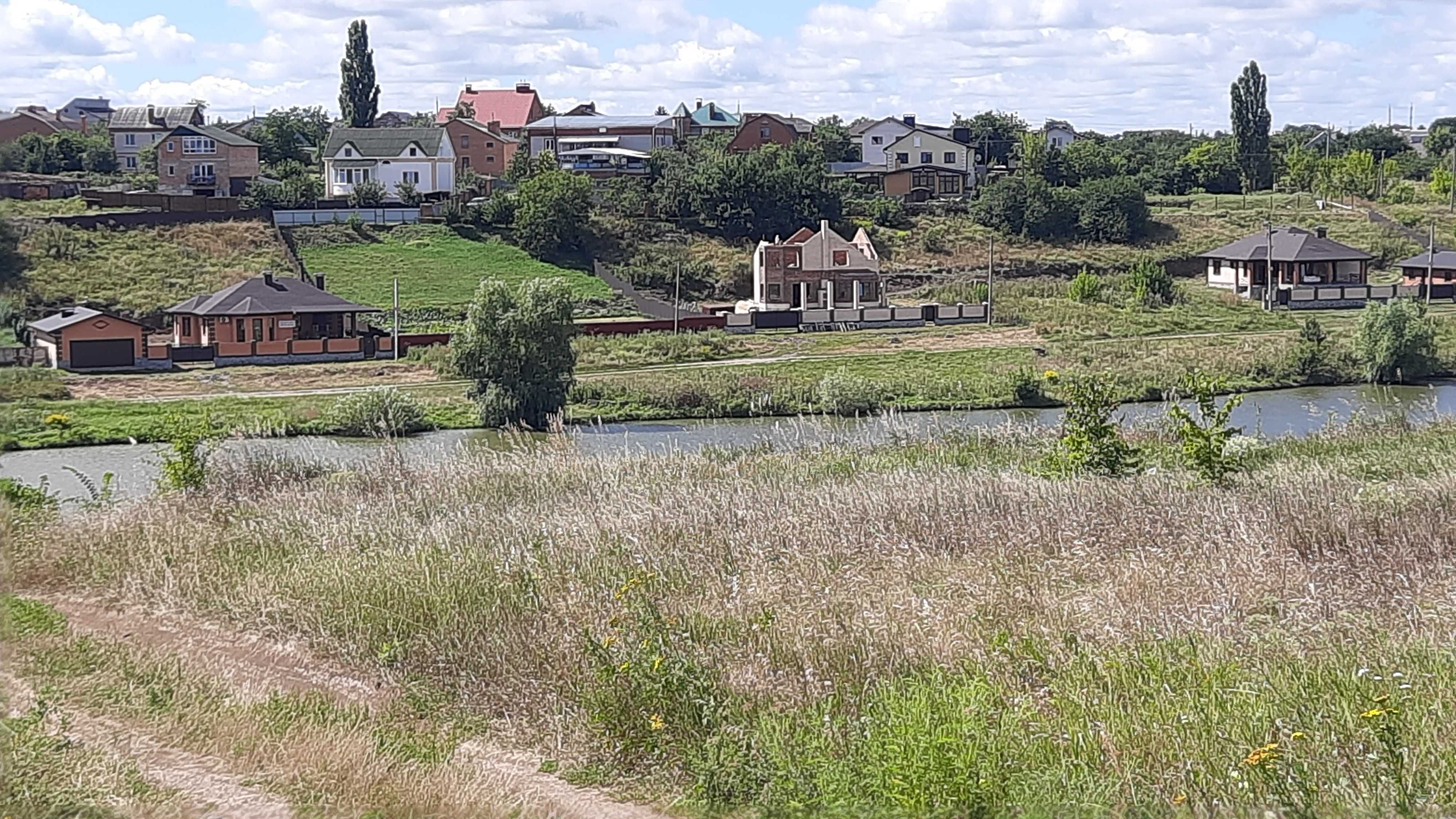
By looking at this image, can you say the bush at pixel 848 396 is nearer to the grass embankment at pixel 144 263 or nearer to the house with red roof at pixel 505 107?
the grass embankment at pixel 144 263

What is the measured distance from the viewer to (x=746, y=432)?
1051 inches

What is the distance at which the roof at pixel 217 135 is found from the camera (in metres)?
54.6

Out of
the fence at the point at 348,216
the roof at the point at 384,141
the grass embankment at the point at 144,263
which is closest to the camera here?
the grass embankment at the point at 144,263

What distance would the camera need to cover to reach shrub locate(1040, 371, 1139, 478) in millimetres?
13711

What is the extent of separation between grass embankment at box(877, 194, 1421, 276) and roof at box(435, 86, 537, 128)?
27.9m

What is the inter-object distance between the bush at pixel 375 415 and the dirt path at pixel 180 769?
19695mm

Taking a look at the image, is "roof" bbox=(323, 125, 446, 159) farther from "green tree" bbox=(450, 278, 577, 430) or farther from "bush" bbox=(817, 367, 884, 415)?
"bush" bbox=(817, 367, 884, 415)

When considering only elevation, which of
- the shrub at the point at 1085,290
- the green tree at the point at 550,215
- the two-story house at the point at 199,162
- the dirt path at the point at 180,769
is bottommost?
the dirt path at the point at 180,769

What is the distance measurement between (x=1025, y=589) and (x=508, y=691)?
9.72 feet

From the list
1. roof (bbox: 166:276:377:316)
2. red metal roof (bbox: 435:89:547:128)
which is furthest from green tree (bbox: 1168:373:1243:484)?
red metal roof (bbox: 435:89:547:128)

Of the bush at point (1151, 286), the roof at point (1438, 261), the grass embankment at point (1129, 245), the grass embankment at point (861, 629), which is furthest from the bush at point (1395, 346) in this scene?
the grass embankment at point (861, 629)

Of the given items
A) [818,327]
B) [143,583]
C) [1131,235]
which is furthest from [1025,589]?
[1131,235]

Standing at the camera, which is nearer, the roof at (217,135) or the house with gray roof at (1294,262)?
the house with gray roof at (1294,262)

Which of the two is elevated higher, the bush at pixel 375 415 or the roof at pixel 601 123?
the roof at pixel 601 123
